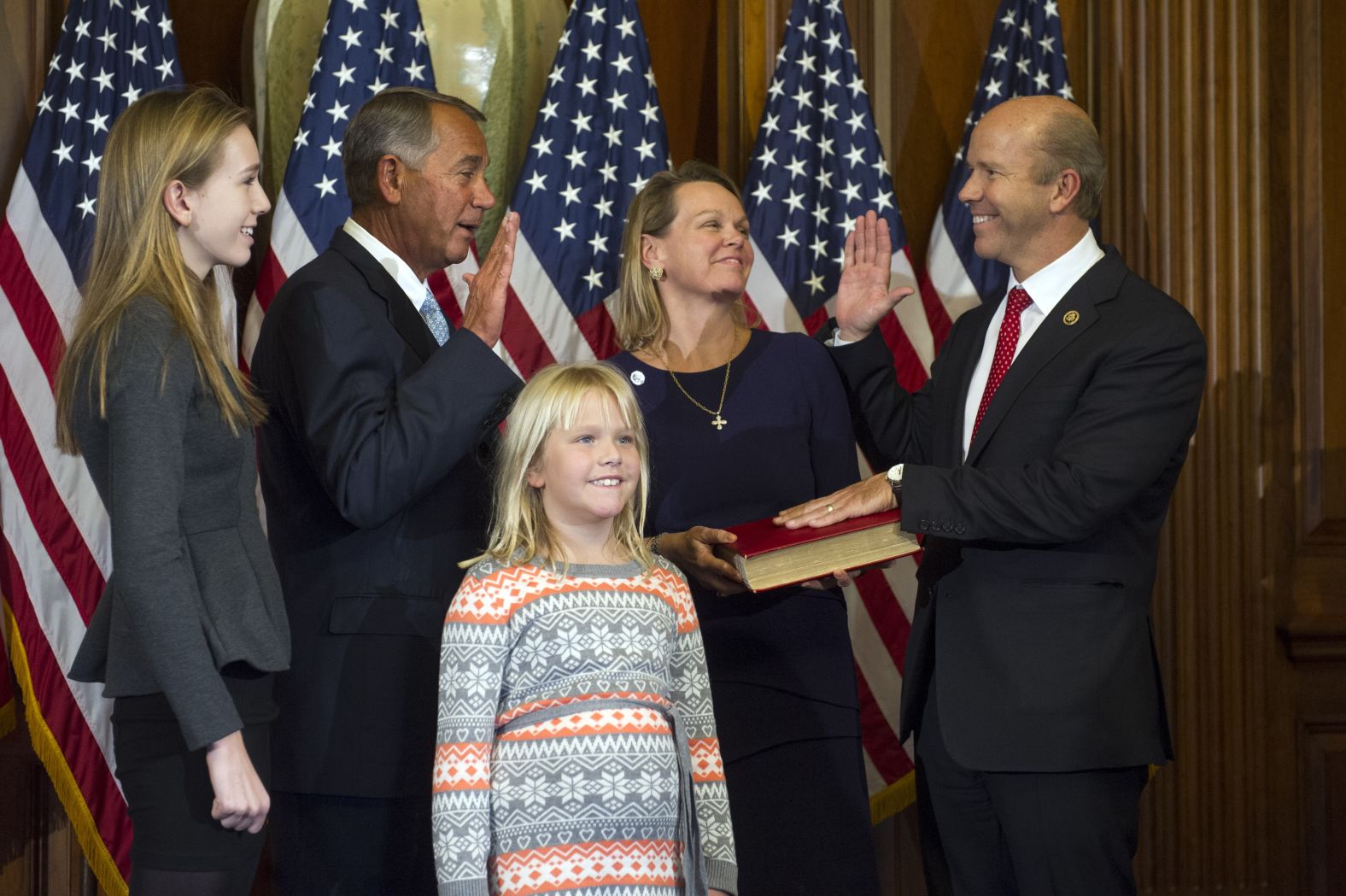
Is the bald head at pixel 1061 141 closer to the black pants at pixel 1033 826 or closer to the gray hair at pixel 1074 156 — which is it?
the gray hair at pixel 1074 156

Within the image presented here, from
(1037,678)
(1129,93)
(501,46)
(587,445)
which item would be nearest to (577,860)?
(587,445)

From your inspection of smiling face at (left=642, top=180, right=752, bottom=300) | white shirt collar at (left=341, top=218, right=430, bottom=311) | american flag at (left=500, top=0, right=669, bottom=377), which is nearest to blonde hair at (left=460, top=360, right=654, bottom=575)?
white shirt collar at (left=341, top=218, right=430, bottom=311)

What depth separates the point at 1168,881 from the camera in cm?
402

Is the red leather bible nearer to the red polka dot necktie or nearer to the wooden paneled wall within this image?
the red polka dot necktie

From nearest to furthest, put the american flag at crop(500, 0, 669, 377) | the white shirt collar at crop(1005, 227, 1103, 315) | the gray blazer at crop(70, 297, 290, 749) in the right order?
the gray blazer at crop(70, 297, 290, 749)
the white shirt collar at crop(1005, 227, 1103, 315)
the american flag at crop(500, 0, 669, 377)

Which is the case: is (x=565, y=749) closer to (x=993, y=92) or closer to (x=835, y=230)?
(x=835, y=230)

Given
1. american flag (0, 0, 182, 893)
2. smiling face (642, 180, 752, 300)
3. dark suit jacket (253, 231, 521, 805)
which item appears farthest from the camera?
american flag (0, 0, 182, 893)

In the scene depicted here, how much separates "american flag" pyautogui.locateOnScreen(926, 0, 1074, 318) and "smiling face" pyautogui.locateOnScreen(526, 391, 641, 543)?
1950mm

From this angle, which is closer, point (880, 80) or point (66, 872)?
point (66, 872)

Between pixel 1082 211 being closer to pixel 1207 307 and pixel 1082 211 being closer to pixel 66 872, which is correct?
pixel 1207 307

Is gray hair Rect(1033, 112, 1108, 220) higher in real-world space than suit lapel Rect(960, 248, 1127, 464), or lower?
higher

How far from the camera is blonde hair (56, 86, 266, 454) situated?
80.5 inches

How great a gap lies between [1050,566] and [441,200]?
4.24 ft

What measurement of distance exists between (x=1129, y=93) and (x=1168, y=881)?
2272 mm
